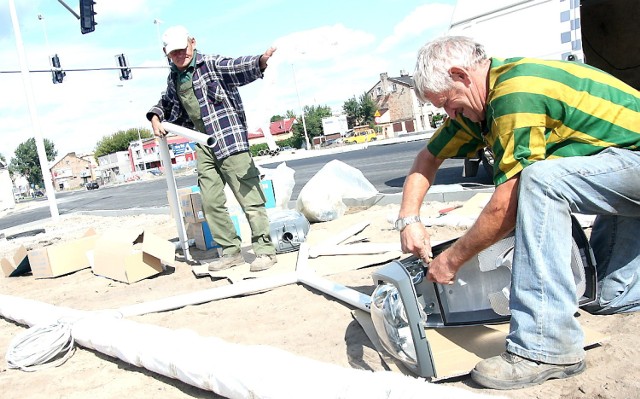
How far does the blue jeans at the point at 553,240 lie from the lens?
82.0 inches

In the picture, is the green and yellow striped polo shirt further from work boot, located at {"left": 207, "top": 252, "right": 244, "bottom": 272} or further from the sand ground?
work boot, located at {"left": 207, "top": 252, "right": 244, "bottom": 272}

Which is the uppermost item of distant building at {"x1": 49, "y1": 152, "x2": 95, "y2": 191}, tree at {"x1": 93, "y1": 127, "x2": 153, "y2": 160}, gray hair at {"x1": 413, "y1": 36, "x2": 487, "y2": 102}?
tree at {"x1": 93, "y1": 127, "x2": 153, "y2": 160}

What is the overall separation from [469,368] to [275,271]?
103 inches

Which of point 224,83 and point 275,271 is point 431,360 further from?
point 224,83

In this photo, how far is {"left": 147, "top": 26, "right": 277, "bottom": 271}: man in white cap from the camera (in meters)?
4.86

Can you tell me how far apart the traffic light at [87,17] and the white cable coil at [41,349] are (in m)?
14.4

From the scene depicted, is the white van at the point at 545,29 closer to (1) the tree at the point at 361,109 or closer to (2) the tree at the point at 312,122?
(2) the tree at the point at 312,122

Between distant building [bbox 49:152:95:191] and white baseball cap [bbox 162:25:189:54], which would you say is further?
distant building [bbox 49:152:95:191]

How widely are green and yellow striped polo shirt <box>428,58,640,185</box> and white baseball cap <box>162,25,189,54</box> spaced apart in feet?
10.3

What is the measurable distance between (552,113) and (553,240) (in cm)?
46

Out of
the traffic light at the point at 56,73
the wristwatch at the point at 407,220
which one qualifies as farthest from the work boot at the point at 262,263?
the traffic light at the point at 56,73

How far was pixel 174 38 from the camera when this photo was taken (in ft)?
15.5

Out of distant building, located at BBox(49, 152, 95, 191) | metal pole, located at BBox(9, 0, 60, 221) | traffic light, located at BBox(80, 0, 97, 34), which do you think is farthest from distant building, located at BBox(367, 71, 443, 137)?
metal pole, located at BBox(9, 0, 60, 221)

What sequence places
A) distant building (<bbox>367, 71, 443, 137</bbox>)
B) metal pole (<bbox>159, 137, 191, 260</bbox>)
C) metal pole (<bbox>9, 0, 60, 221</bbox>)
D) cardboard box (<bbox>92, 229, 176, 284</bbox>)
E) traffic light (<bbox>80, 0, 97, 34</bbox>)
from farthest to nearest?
distant building (<bbox>367, 71, 443, 137</bbox>) < traffic light (<bbox>80, 0, 97, 34</bbox>) < metal pole (<bbox>9, 0, 60, 221</bbox>) < metal pole (<bbox>159, 137, 191, 260</bbox>) < cardboard box (<bbox>92, 229, 176, 284</bbox>)
